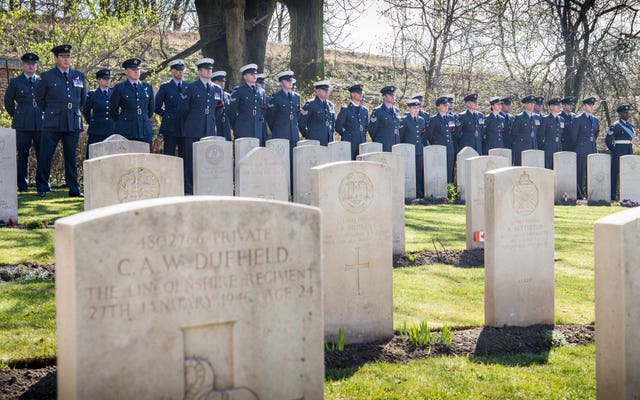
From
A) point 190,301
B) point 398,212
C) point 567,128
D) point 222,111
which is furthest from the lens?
point 567,128

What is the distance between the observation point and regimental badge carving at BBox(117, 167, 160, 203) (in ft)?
20.0

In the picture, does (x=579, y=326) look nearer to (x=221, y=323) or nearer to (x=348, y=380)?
(x=348, y=380)

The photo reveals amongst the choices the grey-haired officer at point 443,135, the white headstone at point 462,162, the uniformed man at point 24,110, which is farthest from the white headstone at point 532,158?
the uniformed man at point 24,110

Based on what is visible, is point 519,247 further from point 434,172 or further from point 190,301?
Result: point 434,172

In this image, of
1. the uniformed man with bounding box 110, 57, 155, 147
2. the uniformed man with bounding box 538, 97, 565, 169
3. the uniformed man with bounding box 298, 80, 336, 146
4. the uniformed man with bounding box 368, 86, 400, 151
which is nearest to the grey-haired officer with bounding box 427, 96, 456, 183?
the uniformed man with bounding box 368, 86, 400, 151

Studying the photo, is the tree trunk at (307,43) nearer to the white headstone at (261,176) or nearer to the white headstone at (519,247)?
the white headstone at (261,176)

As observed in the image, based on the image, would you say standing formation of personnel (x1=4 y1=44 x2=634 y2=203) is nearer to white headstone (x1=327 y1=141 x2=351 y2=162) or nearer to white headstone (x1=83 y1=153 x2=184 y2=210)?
white headstone (x1=327 y1=141 x2=351 y2=162)

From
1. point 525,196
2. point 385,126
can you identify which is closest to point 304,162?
point 385,126

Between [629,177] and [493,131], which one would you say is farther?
[493,131]

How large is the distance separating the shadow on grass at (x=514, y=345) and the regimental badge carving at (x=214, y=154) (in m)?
5.28

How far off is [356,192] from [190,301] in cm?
281

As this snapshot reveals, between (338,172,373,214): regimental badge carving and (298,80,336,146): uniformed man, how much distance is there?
9.40m

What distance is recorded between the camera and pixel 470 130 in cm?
1736

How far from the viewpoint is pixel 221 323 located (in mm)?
3096
